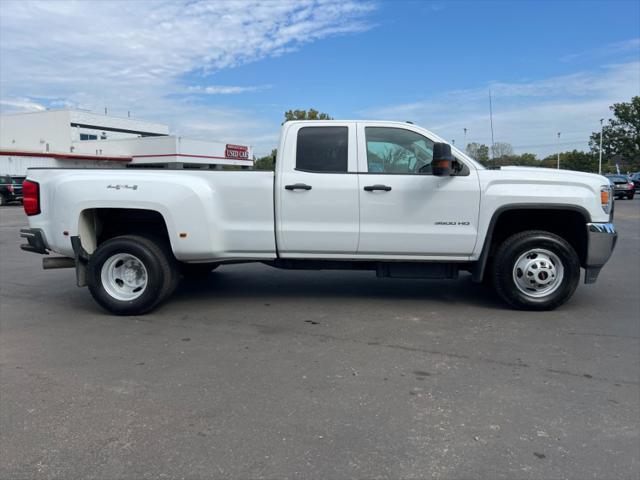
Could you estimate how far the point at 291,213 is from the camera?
5.58 meters

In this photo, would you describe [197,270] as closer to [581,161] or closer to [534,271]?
[534,271]

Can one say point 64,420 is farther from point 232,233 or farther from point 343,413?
point 232,233

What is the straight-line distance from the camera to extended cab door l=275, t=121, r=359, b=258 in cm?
555

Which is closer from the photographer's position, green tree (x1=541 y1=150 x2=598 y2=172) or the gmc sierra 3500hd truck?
the gmc sierra 3500hd truck

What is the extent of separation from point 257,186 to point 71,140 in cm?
6109

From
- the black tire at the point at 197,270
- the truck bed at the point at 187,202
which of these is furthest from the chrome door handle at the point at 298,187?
the black tire at the point at 197,270

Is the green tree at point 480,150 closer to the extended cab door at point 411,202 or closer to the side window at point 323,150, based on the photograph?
the extended cab door at point 411,202

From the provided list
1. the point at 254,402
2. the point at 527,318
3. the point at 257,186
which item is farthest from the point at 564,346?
the point at 257,186

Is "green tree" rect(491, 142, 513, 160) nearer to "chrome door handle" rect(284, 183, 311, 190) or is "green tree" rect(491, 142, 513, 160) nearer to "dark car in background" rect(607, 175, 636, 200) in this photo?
"chrome door handle" rect(284, 183, 311, 190)

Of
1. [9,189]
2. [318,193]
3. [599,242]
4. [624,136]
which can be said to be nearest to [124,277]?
[318,193]

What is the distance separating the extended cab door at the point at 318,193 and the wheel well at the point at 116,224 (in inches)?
57.0

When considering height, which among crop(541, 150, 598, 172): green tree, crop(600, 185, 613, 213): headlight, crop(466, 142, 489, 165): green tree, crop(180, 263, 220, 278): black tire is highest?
crop(541, 150, 598, 172): green tree

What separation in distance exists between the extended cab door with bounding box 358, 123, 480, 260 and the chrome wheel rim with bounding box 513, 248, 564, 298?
0.61 m

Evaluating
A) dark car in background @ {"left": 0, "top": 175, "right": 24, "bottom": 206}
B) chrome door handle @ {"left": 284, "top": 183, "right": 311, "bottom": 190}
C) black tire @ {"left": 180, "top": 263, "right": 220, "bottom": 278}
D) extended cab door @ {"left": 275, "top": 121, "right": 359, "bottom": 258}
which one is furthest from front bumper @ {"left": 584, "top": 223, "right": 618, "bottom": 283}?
dark car in background @ {"left": 0, "top": 175, "right": 24, "bottom": 206}
